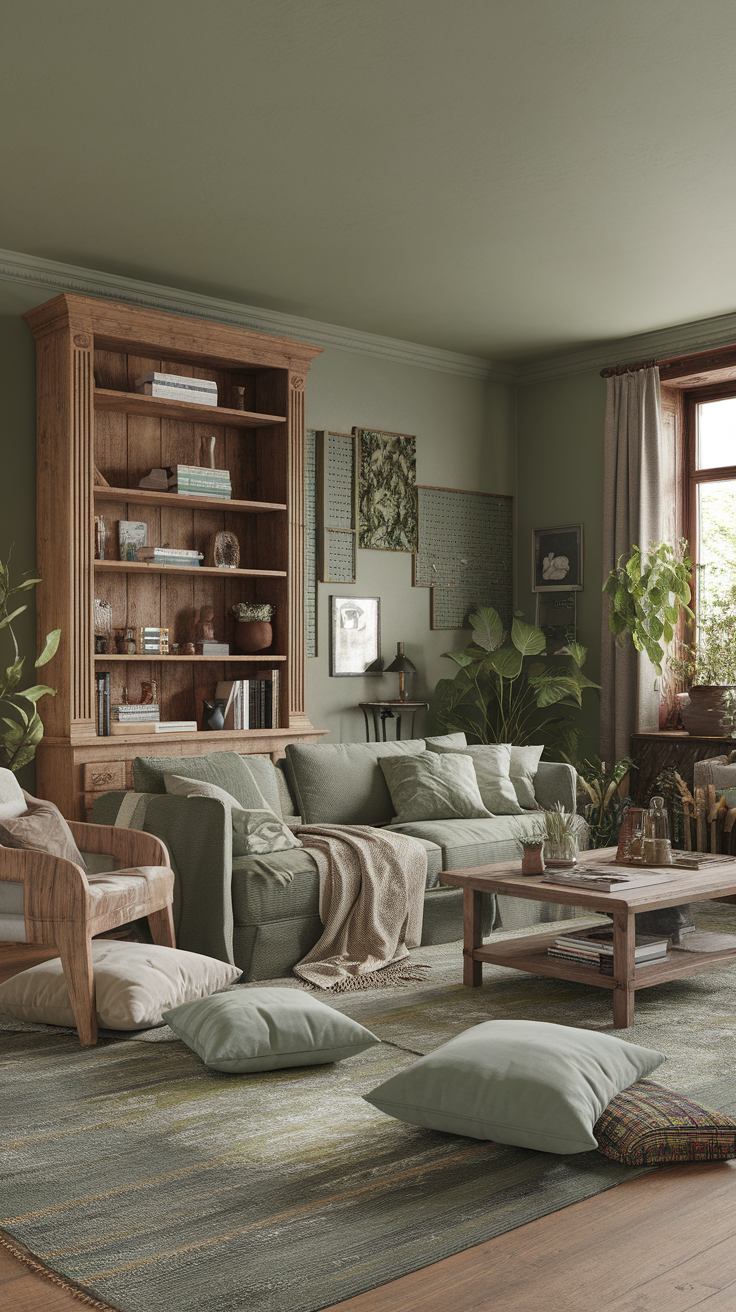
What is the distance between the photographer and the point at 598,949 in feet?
12.3

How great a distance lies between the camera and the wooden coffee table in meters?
3.55

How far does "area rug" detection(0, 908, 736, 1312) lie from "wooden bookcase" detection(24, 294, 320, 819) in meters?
1.92

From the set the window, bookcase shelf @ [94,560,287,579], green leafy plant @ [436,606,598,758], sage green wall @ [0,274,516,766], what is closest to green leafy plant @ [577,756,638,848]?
green leafy plant @ [436,606,598,758]

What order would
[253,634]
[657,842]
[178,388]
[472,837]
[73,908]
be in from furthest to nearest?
1. [253,634]
2. [178,388]
3. [472,837]
4. [657,842]
5. [73,908]

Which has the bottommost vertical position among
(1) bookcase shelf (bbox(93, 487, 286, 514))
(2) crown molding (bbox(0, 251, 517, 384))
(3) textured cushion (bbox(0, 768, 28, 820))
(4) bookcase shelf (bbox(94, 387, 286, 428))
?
(3) textured cushion (bbox(0, 768, 28, 820))

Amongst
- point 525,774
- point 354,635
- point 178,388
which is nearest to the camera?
point 178,388

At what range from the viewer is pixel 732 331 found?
20.6 ft

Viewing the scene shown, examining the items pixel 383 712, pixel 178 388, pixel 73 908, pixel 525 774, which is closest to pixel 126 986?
pixel 73 908

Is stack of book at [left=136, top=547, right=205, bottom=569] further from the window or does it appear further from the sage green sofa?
the window

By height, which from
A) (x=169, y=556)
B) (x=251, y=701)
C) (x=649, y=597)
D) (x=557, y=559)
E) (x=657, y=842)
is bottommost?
(x=657, y=842)

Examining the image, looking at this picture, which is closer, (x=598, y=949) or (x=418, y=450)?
(x=598, y=949)

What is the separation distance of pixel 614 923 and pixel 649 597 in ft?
9.99

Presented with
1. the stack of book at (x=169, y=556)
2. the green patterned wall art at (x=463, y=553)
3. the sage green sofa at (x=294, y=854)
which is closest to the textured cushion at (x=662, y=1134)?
the sage green sofa at (x=294, y=854)

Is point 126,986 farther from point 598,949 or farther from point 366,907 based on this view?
point 598,949
